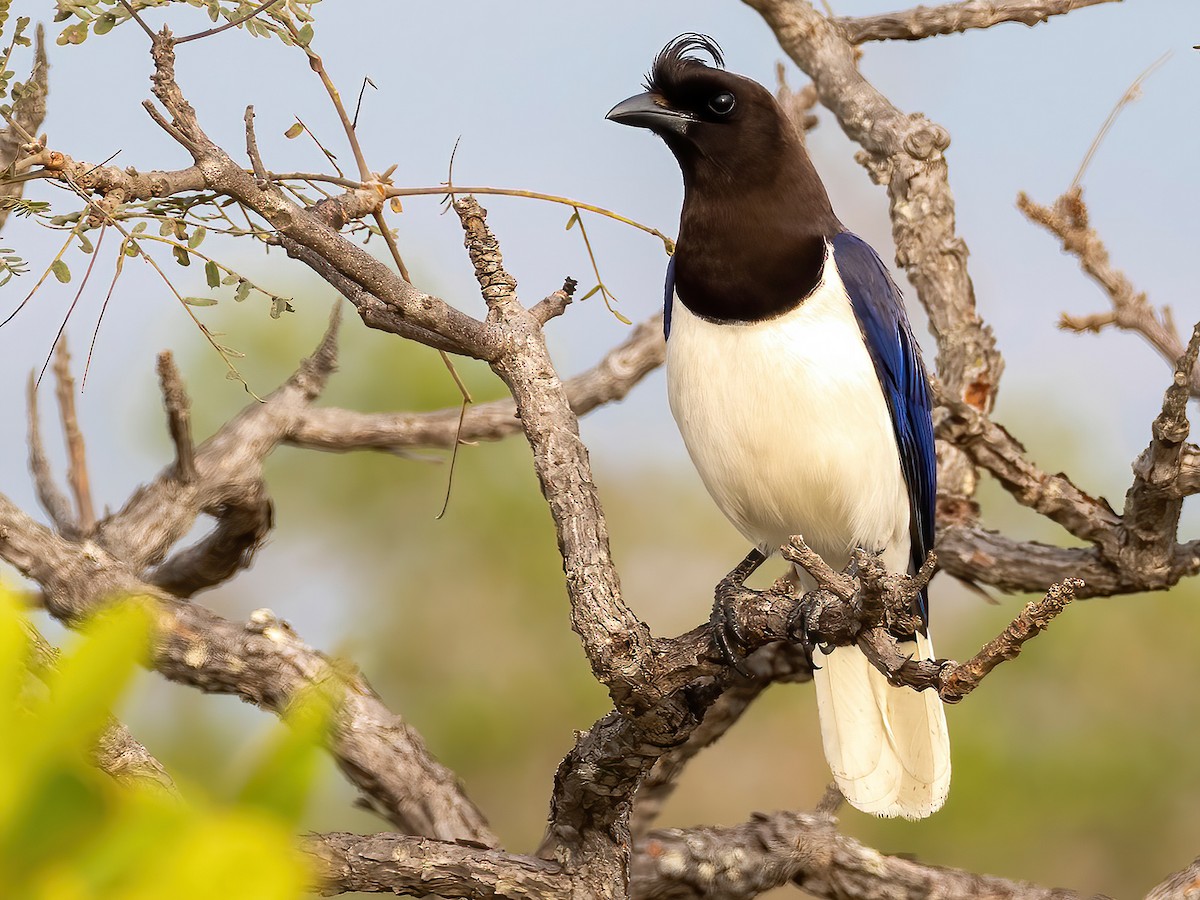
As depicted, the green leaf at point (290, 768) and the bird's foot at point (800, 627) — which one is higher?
the bird's foot at point (800, 627)

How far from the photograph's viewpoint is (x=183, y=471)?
4.11 meters

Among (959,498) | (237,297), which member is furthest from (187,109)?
(959,498)

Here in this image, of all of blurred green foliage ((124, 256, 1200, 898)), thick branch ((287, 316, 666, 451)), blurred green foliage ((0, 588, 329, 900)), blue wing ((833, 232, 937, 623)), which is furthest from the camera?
blurred green foliage ((124, 256, 1200, 898))

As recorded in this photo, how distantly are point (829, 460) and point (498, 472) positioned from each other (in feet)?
17.7

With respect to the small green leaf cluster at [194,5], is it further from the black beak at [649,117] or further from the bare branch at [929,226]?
the bare branch at [929,226]

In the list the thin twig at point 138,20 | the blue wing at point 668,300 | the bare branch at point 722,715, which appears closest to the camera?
the thin twig at point 138,20

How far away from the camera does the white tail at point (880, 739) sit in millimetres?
3383

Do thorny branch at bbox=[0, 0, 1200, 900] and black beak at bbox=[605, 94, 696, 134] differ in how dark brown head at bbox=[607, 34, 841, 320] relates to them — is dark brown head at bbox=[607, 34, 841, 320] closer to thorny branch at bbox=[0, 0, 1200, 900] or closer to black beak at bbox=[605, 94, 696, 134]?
black beak at bbox=[605, 94, 696, 134]

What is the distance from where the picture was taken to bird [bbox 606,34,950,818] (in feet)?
10.2

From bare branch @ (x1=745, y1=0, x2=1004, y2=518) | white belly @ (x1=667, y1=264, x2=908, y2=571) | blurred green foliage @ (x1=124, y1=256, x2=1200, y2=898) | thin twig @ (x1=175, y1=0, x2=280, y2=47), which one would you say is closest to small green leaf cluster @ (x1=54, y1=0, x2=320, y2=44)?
thin twig @ (x1=175, y1=0, x2=280, y2=47)

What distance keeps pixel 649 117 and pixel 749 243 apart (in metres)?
0.42

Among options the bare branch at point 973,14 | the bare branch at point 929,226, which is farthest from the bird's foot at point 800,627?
the bare branch at point 973,14

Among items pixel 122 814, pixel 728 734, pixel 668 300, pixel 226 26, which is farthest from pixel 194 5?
pixel 728 734

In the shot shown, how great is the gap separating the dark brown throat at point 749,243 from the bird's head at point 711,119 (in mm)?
29
